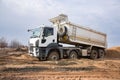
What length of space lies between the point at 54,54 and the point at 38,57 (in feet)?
4.79

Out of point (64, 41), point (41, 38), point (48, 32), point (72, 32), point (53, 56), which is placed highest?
point (72, 32)

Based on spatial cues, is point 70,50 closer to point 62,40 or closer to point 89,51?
point 62,40

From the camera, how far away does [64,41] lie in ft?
69.6

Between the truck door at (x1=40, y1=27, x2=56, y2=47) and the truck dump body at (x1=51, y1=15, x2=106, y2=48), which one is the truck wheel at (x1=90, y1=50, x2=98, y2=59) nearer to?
the truck dump body at (x1=51, y1=15, x2=106, y2=48)

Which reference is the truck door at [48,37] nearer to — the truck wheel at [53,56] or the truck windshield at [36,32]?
the truck windshield at [36,32]

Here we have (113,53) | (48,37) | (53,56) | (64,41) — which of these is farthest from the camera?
(113,53)

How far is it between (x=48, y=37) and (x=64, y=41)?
2.44 metres

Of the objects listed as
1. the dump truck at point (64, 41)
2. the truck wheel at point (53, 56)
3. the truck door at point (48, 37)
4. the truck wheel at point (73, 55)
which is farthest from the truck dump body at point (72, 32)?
the truck wheel at point (53, 56)

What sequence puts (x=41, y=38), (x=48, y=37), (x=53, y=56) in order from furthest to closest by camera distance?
1. (x=53, y=56)
2. (x=48, y=37)
3. (x=41, y=38)

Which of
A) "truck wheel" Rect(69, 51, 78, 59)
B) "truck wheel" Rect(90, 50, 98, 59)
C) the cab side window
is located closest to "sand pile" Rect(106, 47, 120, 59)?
"truck wheel" Rect(90, 50, 98, 59)

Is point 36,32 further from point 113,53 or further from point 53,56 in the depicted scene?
point 113,53

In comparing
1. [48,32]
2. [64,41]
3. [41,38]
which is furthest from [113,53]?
[41,38]

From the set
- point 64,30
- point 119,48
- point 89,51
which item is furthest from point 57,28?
point 119,48

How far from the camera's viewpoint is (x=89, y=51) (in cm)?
2364
